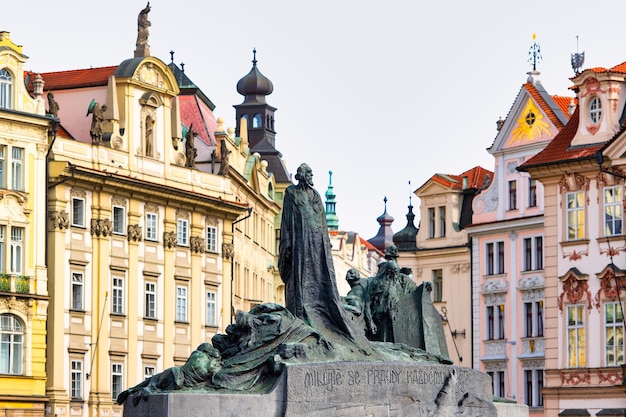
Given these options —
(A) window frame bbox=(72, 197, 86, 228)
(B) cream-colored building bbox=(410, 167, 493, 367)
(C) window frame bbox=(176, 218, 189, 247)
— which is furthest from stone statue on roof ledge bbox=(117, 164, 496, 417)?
(B) cream-colored building bbox=(410, 167, 493, 367)

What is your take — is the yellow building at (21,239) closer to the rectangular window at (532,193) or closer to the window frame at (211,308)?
the window frame at (211,308)

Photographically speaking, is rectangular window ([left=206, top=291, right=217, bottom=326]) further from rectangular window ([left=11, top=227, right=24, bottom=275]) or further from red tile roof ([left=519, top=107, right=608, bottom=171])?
red tile roof ([left=519, top=107, right=608, bottom=171])

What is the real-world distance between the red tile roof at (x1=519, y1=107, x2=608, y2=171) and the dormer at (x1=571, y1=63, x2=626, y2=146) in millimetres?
265

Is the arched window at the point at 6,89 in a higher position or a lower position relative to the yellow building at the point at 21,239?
higher

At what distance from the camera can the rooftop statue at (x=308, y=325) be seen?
88.4 feet

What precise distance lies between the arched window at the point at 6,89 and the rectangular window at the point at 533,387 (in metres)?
18.9

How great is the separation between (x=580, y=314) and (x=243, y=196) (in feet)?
60.7

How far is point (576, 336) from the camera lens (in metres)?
56.0

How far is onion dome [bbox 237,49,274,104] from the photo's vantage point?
294ft

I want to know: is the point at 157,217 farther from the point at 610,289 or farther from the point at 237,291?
the point at 610,289

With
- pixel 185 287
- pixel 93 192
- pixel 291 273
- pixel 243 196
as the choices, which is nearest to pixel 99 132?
pixel 93 192

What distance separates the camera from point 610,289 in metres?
54.9

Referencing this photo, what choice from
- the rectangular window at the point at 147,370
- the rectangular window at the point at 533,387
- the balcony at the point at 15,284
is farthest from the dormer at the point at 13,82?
the rectangular window at the point at 533,387

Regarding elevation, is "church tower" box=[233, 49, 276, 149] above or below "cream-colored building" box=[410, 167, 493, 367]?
above
